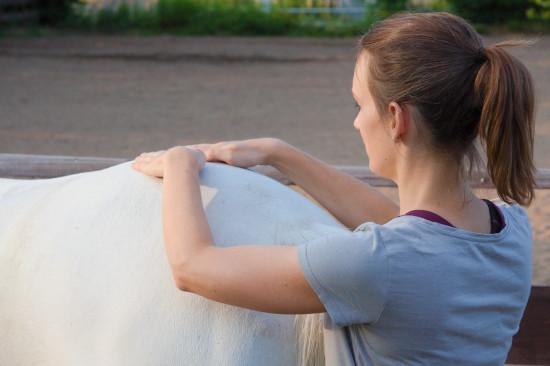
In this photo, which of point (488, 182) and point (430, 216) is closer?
point (430, 216)

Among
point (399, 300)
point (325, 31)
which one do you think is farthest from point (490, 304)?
point (325, 31)

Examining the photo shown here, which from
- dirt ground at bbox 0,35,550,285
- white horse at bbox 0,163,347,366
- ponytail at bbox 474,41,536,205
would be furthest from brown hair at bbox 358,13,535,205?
dirt ground at bbox 0,35,550,285

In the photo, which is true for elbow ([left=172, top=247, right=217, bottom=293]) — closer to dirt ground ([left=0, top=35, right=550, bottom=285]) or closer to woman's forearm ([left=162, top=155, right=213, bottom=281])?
woman's forearm ([left=162, top=155, right=213, bottom=281])

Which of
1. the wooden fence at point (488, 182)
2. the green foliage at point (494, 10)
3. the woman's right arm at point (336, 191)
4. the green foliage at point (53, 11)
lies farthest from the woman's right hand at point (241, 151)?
the green foliage at point (53, 11)

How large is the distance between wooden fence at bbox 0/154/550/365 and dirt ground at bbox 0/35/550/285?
1777mm

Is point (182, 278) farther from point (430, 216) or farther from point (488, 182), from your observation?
point (488, 182)

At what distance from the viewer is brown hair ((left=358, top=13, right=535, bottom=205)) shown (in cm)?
126

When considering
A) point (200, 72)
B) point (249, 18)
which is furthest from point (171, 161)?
point (249, 18)

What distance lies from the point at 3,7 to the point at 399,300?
13928mm

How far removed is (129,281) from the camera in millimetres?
1321

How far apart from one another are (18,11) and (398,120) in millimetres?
13848

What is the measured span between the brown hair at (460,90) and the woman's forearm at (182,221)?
1.00 feet

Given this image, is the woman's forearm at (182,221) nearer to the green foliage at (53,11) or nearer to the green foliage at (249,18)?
the green foliage at (249,18)

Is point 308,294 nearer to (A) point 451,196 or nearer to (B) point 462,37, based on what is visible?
(A) point 451,196
